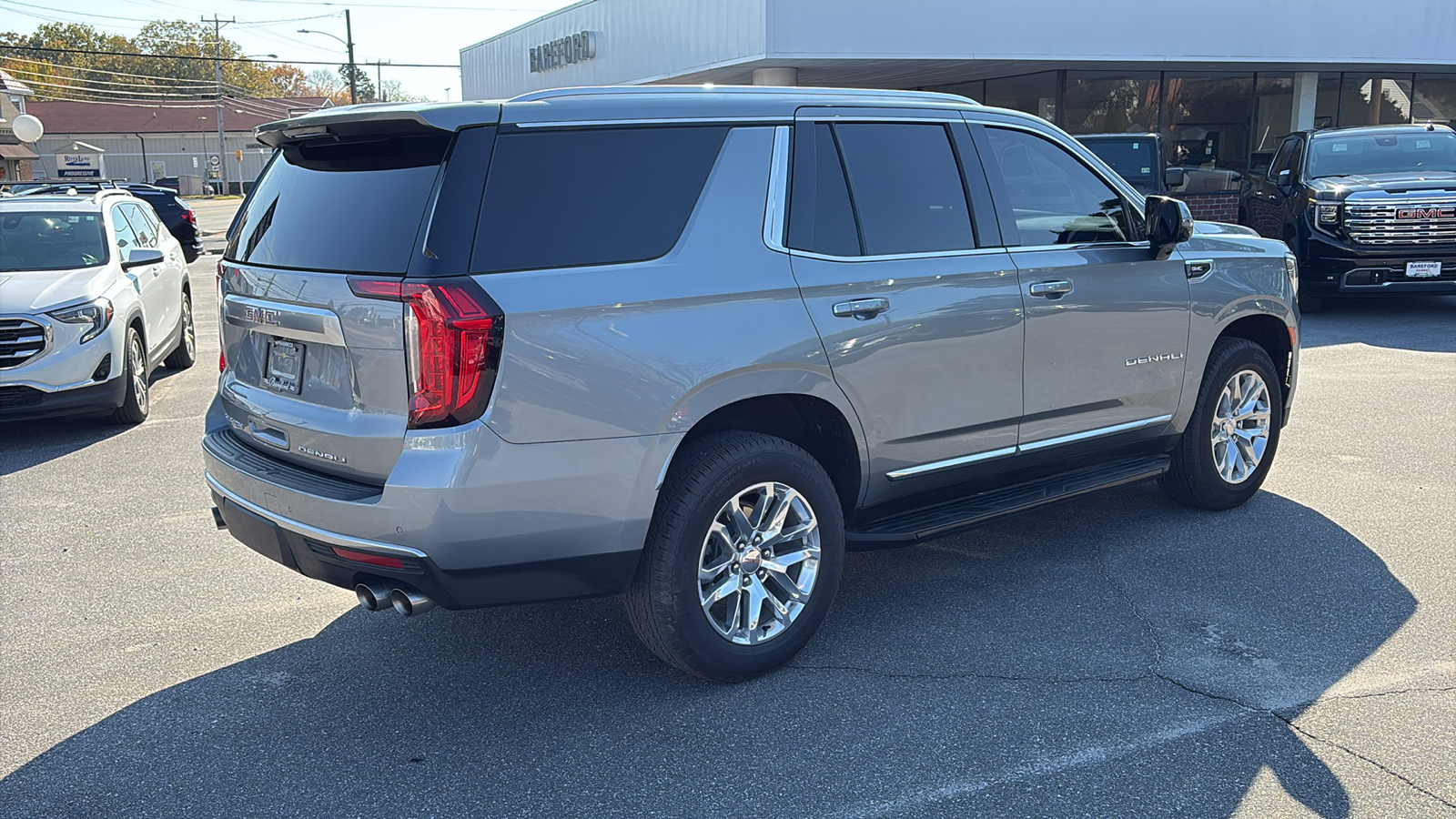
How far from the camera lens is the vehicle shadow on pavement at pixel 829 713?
3.35 m

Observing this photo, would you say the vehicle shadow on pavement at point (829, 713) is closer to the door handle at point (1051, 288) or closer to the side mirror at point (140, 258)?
the door handle at point (1051, 288)

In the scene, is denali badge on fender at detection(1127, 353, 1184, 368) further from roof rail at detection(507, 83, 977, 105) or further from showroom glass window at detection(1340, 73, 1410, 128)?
showroom glass window at detection(1340, 73, 1410, 128)

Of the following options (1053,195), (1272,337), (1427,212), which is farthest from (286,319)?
(1427,212)

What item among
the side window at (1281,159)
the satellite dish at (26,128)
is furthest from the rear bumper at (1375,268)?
the satellite dish at (26,128)

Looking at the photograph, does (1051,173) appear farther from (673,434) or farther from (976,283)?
(673,434)

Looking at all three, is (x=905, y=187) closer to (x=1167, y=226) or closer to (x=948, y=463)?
(x=948, y=463)

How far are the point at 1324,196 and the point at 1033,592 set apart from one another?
965 centimetres

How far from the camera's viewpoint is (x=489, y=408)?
134 inches

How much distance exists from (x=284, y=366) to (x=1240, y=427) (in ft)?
14.8

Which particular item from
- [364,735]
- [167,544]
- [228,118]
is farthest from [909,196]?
[228,118]

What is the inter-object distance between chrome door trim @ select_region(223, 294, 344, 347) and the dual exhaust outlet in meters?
0.75

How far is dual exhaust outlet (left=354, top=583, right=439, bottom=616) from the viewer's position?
3.54 metres

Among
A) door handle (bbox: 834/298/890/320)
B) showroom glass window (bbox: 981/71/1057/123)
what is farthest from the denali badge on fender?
showroom glass window (bbox: 981/71/1057/123)

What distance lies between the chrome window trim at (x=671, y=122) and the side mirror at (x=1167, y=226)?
1.91 metres
